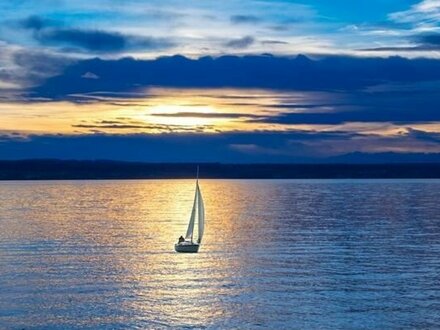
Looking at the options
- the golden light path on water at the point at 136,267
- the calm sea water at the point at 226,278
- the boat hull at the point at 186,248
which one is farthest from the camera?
the boat hull at the point at 186,248

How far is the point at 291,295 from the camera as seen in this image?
59.6 meters

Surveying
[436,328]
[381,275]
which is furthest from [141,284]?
[436,328]

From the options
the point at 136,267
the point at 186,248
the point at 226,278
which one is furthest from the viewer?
the point at 186,248

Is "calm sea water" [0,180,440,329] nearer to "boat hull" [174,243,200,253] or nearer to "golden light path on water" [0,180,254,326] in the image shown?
"golden light path on water" [0,180,254,326]

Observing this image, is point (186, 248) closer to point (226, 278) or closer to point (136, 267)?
point (136, 267)

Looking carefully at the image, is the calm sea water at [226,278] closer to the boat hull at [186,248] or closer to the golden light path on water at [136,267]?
the golden light path on water at [136,267]

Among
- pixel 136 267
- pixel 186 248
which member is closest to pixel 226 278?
pixel 136 267

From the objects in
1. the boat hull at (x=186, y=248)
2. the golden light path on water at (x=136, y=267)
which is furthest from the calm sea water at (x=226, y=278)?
the boat hull at (x=186, y=248)

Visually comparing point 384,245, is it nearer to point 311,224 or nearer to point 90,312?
point 311,224

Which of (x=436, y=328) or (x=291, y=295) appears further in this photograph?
(x=291, y=295)

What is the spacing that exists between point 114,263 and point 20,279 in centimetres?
1422

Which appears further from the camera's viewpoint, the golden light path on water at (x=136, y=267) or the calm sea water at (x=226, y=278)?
the golden light path on water at (x=136, y=267)

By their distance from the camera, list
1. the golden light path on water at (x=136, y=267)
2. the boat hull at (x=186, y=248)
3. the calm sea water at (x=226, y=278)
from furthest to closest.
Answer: the boat hull at (x=186, y=248), the golden light path on water at (x=136, y=267), the calm sea water at (x=226, y=278)

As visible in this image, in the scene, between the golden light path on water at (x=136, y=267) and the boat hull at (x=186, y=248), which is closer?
the golden light path on water at (x=136, y=267)
